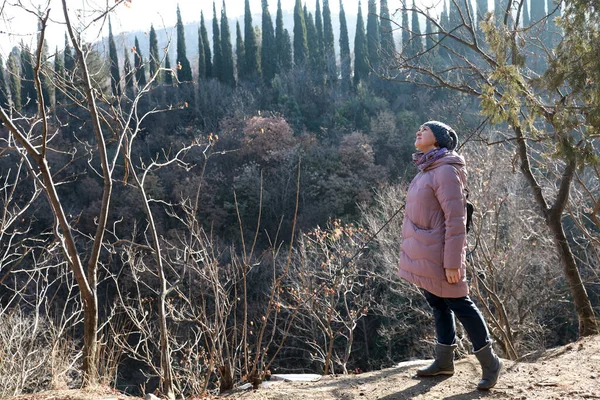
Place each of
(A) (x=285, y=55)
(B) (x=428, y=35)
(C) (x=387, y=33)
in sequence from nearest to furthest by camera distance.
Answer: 1. (B) (x=428, y=35)
2. (C) (x=387, y=33)
3. (A) (x=285, y=55)

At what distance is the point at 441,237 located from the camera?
2547mm

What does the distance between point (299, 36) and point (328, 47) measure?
185 cm

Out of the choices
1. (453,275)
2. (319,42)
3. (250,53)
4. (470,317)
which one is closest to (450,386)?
(470,317)

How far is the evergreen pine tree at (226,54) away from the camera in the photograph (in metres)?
28.8

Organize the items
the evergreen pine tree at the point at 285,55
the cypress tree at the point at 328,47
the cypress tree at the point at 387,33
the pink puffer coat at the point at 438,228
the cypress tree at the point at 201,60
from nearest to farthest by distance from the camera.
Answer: the pink puffer coat at the point at 438,228 → the cypress tree at the point at 387,33 → the cypress tree at the point at 201,60 → the cypress tree at the point at 328,47 → the evergreen pine tree at the point at 285,55

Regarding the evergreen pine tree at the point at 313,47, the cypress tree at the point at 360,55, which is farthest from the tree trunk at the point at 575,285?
the evergreen pine tree at the point at 313,47

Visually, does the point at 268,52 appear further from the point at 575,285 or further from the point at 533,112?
the point at 533,112

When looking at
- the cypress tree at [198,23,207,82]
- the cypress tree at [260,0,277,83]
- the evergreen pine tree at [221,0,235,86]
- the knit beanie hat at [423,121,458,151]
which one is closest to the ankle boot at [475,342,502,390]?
the knit beanie hat at [423,121,458,151]

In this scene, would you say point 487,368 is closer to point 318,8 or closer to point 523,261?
point 523,261

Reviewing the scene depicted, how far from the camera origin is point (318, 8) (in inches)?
1259

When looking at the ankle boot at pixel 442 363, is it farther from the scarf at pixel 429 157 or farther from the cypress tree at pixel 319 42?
the cypress tree at pixel 319 42

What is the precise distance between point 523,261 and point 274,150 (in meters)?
11.9

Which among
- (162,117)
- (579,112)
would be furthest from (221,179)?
(579,112)

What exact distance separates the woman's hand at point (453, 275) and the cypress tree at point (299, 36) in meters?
28.3
